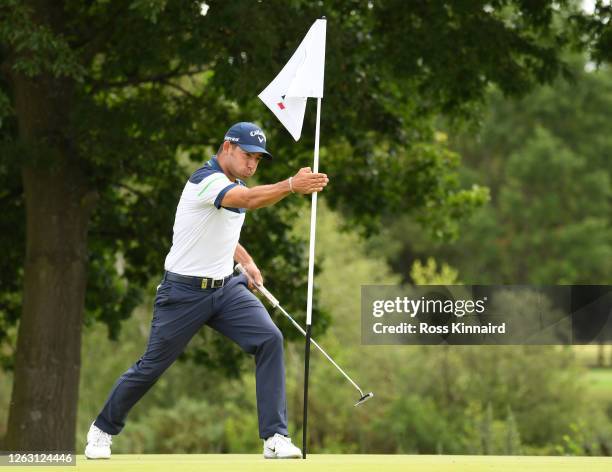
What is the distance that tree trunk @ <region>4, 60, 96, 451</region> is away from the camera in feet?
49.5

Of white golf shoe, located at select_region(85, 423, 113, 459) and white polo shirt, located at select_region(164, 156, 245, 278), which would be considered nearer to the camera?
white polo shirt, located at select_region(164, 156, 245, 278)

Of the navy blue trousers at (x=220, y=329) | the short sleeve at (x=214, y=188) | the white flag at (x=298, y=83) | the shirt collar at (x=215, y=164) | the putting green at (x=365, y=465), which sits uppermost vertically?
the white flag at (x=298, y=83)

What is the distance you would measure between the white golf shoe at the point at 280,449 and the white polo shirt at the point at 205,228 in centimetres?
104

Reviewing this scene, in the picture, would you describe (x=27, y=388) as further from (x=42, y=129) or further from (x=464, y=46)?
(x=464, y=46)

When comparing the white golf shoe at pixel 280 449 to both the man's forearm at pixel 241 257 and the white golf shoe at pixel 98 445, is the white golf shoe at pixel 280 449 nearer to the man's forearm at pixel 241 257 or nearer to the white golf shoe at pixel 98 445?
the white golf shoe at pixel 98 445

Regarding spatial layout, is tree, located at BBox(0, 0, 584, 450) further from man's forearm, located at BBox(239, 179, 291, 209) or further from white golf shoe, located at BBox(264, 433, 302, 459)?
white golf shoe, located at BBox(264, 433, 302, 459)

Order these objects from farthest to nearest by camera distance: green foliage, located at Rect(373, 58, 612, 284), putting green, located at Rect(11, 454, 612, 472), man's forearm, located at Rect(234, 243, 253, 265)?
green foliage, located at Rect(373, 58, 612, 284)
man's forearm, located at Rect(234, 243, 253, 265)
putting green, located at Rect(11, 454, 612, 472)

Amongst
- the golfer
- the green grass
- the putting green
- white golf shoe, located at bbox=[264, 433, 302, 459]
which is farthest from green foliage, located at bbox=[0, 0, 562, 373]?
the green grass

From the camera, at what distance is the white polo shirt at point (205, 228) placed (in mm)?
7973

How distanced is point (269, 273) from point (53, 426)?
149 inches

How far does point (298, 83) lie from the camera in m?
9.09

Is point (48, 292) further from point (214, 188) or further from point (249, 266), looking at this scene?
point (214, 188)

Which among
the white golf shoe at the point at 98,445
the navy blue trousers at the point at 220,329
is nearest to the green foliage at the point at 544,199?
the navy blue trousers at the point at 220,329

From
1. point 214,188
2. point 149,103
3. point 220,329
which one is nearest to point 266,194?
point 214,188
